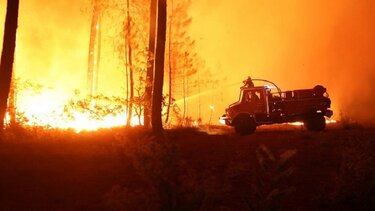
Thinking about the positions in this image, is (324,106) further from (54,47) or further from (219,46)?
(54,47)

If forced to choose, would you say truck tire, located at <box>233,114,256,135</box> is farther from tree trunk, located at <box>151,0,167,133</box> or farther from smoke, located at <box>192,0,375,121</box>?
smoke, located at <box>192,0,375,121</box>

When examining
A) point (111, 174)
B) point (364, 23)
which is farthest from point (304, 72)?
point (111, 174)

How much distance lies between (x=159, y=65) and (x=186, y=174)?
6.14 m

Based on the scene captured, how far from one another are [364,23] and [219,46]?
499 inches

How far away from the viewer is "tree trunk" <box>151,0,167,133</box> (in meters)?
16.9

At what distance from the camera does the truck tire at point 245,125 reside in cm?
1862

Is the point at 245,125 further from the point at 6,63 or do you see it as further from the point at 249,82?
the point at 6,63

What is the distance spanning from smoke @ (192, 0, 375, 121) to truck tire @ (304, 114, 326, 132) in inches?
825

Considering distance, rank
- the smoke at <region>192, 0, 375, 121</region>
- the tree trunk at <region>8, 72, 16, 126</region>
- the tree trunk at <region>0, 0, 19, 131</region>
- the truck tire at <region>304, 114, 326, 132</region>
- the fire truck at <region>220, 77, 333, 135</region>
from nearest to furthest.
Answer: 1. the tree trunk at <region>0, 0, 19, 131</region>
2. the fire truck at <region>220, 77, 333, 135</region>
3. the truck tire at <region>304, 114, 326, 132</region>
4. the tree trunk at <region>8, 72, 16, 126</region>
5. the smoke at <region>192, 0, 375, 121</region>

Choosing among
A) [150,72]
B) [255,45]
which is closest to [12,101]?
[150,72]

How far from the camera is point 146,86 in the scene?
21.4 meters

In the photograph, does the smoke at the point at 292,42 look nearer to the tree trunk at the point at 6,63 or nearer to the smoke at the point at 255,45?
the smoke at the point at 255,45

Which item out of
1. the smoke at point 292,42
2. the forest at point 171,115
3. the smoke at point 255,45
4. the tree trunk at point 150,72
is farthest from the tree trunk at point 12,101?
the smoke at point 292,42

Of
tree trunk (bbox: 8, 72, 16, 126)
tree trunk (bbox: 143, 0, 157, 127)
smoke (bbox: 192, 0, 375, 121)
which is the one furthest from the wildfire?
smoke (bbox: 192, 0, 375, 121)
